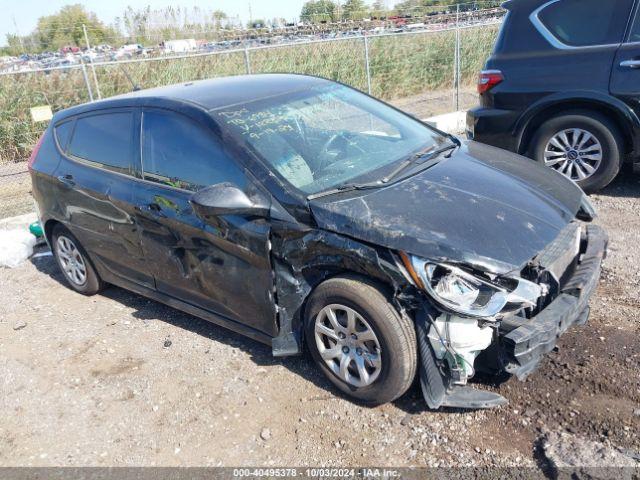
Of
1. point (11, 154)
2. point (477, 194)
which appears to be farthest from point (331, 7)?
point (477, 194)

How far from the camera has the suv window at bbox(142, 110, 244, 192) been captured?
341 cm

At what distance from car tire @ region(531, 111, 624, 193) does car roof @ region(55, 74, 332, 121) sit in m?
2.78

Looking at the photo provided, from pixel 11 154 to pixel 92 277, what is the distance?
8028 mm

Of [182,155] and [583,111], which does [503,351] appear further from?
[583,111]

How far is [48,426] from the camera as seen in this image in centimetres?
336

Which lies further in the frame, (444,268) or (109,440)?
(109,440)

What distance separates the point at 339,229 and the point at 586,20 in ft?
14.4

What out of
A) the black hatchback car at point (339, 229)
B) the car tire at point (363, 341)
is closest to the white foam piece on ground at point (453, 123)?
the black hatchback car at point (339, 229)

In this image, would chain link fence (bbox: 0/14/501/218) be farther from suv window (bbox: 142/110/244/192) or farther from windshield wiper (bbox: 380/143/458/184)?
windshield wiper (bbox: 380/143/458/184)

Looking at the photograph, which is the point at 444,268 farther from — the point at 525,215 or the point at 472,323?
the point at 525,215

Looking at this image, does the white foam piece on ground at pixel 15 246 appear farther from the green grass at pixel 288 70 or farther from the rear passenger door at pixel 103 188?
the green grass at pixel 288 70

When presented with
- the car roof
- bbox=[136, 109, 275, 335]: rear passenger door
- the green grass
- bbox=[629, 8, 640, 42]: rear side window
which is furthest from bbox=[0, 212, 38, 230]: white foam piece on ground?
bbox=[629, 8, 640, 42]: rear side window

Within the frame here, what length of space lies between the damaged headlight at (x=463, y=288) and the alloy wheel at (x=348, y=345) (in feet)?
1.38

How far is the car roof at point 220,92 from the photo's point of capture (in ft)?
12.3
